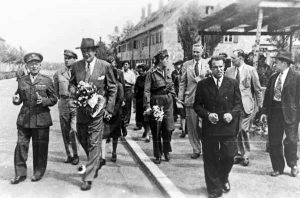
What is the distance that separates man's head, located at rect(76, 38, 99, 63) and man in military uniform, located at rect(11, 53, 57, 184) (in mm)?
736

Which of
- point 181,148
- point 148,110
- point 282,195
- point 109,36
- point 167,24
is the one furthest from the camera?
point 109,36

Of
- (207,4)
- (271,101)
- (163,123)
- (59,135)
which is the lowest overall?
(59,135)

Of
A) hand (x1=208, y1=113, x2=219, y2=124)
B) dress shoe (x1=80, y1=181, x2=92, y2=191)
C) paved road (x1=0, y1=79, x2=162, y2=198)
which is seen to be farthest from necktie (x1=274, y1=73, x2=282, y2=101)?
dress shoe (x1=80, y1=181, x2=92, y2=191)

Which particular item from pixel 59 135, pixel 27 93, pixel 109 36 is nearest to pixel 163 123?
pixel 27 93

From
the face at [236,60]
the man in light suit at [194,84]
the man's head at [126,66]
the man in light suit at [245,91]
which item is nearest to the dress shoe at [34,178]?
the man in light suit at [194,84]

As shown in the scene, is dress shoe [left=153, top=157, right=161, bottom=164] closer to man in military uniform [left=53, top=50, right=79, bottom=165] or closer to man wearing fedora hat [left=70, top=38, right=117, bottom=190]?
man in military uniform [left=53, top=50, right=79, bottom=165]

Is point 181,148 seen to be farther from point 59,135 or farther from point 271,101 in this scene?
point 59,135

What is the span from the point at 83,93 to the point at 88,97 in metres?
0.09

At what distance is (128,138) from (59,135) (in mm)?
1972

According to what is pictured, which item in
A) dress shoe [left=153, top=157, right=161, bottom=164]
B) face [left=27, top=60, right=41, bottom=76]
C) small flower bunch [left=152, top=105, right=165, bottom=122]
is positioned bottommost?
dress shoe [left=153, top=157, right=161, bottom=164]

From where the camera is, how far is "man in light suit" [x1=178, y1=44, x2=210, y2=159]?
7.55m

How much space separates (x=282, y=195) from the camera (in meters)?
5.29

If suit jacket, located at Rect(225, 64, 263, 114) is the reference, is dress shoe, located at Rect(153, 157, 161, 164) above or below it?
below

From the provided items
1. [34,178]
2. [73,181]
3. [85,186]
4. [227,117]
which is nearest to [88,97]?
[85,186]
